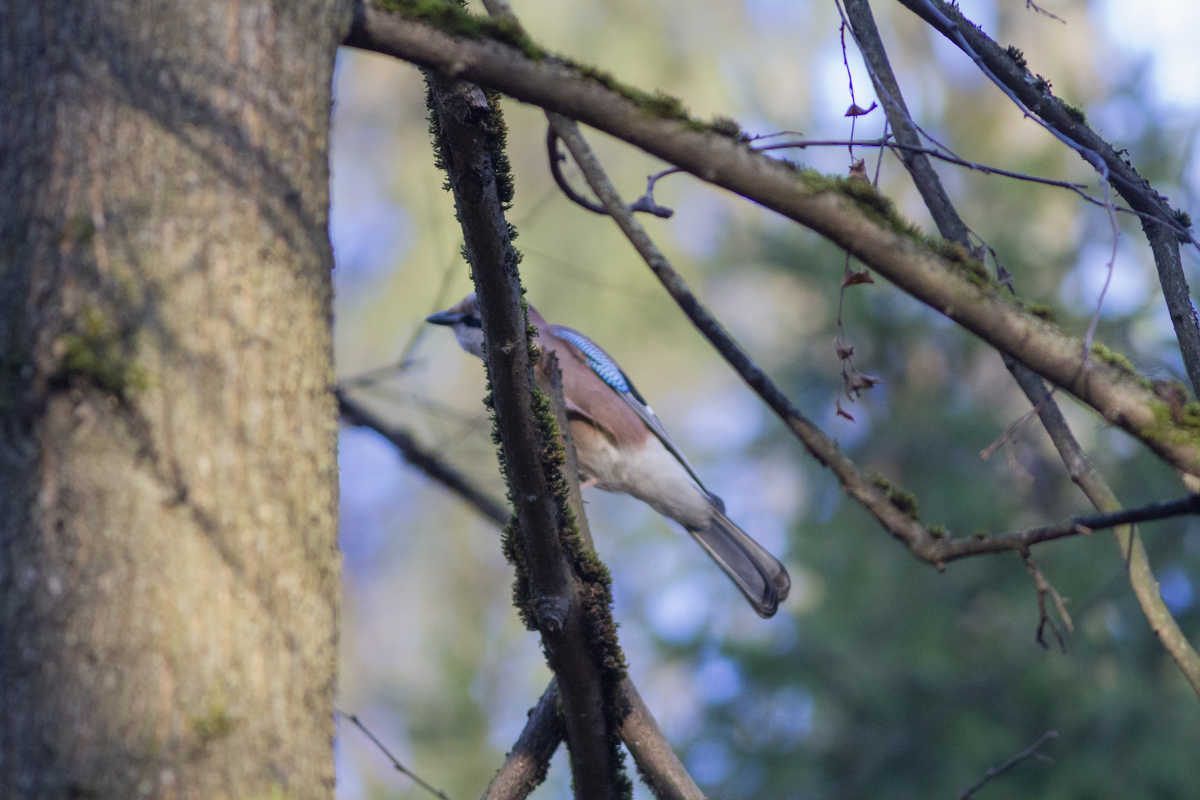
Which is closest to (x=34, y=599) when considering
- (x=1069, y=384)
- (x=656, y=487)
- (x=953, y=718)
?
(x=1069, y=384)

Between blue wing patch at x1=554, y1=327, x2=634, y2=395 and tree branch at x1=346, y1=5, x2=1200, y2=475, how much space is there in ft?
10.2

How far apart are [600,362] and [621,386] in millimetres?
165

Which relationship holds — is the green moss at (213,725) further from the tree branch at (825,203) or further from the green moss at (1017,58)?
the green moss at (1017,58)

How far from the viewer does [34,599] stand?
48.0 inches

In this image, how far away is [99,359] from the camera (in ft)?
4.16

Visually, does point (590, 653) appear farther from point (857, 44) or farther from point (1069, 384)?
point (857, 44)

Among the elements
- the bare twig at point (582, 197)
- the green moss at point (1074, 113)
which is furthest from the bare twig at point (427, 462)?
the green moss at point (1074, 113)

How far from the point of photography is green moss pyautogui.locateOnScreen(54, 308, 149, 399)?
1.26 meters

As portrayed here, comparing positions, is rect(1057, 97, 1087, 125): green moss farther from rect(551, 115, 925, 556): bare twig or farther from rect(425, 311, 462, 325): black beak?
rect(425, 311, 462, 325): black beak

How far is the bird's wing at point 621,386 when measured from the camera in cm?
466

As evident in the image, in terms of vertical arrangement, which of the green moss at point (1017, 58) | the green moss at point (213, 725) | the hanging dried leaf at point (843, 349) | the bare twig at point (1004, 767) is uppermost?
the green moss at point (1017, 58)

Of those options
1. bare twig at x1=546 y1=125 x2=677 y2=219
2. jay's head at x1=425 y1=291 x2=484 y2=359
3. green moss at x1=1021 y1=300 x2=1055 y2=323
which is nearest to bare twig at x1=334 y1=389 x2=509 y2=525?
jay's head at x1=425 y1=291 x2=484 y2=359

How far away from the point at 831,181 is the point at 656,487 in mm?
3006

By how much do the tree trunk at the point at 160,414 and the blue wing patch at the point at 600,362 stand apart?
3372 mm
